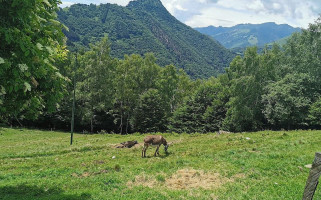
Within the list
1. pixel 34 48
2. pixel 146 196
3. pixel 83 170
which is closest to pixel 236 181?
pixel 146 196

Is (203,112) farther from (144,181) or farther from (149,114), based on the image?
(144,181)

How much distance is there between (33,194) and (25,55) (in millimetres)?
8261

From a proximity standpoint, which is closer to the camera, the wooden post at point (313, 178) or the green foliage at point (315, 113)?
the wooden post at point (313, 178)

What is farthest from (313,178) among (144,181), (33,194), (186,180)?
(33,194)

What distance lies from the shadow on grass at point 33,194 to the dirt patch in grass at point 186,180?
3.26m

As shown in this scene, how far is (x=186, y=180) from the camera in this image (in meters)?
→ 13.6

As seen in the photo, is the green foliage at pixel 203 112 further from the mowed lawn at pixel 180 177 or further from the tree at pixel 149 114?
the mowed lawn at pixel 180 177

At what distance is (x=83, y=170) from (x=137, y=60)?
5010 cm

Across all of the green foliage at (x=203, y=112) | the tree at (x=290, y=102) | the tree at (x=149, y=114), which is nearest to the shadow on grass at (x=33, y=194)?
the tree at (x=290, y=102)

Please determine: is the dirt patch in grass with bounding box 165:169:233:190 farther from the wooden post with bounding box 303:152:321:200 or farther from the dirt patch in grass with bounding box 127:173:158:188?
the wooden post with bounding box 303:152:321:200

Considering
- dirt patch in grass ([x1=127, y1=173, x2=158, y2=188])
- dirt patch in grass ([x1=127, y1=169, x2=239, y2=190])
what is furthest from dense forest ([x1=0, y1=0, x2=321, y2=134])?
dirt patch in grass ([x1=127, y1=169, x2=239, y2=190])

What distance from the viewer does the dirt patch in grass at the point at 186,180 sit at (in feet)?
42.1

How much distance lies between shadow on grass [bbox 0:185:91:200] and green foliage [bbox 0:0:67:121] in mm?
4394

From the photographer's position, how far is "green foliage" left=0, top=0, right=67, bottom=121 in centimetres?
775
